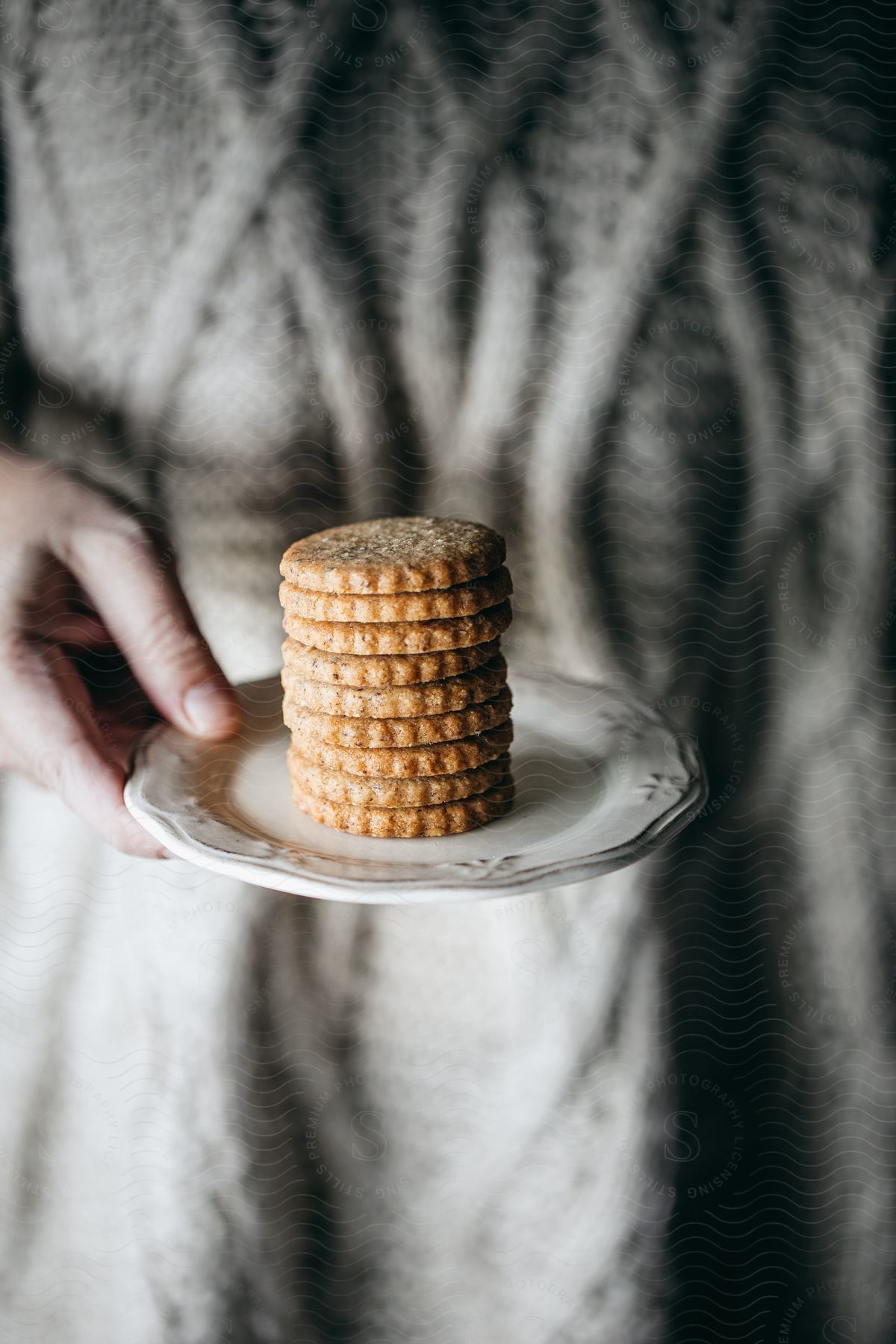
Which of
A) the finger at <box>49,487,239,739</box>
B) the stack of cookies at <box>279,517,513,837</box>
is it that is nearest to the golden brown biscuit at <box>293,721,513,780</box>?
the stack of cookies at <box>279,517,513,837</box>

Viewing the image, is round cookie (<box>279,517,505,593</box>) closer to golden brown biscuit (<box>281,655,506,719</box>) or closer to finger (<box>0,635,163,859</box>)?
golden brown biscuit (<box>281,655,506,719</box>)

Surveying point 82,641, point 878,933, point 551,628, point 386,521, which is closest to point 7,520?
point 82,641

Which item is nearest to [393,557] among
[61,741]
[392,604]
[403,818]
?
[392,604]

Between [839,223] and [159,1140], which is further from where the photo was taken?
[159,1140]

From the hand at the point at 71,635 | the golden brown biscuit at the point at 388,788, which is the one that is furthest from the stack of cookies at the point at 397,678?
the hand at the point at 71,635

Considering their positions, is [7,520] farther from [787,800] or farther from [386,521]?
[787,800]

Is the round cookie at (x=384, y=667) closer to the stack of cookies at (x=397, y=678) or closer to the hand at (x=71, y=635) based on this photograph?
the stack of cookies at (x=397, y=678)
